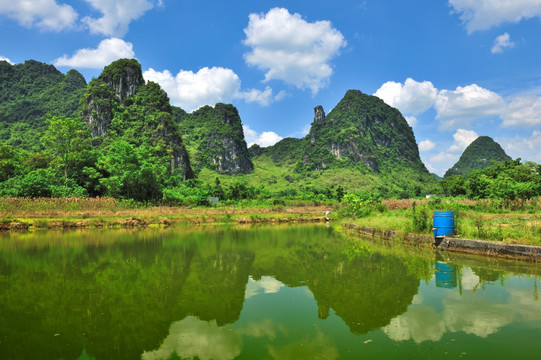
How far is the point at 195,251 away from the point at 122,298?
18.1ft

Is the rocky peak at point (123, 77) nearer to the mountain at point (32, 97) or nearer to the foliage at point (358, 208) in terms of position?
the mountain at point (32, 97)

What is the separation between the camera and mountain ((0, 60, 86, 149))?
83.1 metres

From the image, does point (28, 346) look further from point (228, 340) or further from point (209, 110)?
point (209, 110)

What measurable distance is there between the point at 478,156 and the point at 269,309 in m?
Result: 175

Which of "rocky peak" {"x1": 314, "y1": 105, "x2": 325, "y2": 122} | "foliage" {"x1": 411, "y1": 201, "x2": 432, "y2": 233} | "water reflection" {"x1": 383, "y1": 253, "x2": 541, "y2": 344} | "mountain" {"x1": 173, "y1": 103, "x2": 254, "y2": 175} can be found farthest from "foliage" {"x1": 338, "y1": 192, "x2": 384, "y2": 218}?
"rocky peak" {"x1": 314, "y1": 105, "x2": 325, "y2": 122}

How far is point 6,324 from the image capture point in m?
4.05

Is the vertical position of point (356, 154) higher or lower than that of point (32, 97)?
lower

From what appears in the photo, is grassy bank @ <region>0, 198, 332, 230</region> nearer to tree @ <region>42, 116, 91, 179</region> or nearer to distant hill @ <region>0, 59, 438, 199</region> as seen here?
tree @ <region>42, 116, 91, 179</region>

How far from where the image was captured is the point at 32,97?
337 ft

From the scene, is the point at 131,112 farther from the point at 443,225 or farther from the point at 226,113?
the point at 443,225

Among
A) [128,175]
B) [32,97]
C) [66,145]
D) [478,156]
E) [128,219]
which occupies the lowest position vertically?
[128,219]

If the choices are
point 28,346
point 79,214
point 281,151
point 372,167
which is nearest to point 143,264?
point 28,346

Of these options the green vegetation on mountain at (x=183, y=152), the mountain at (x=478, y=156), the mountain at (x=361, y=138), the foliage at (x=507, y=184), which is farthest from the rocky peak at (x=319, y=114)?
the foliage at (x=507, y=184)

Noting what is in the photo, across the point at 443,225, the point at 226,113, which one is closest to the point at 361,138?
the point at 226,113
